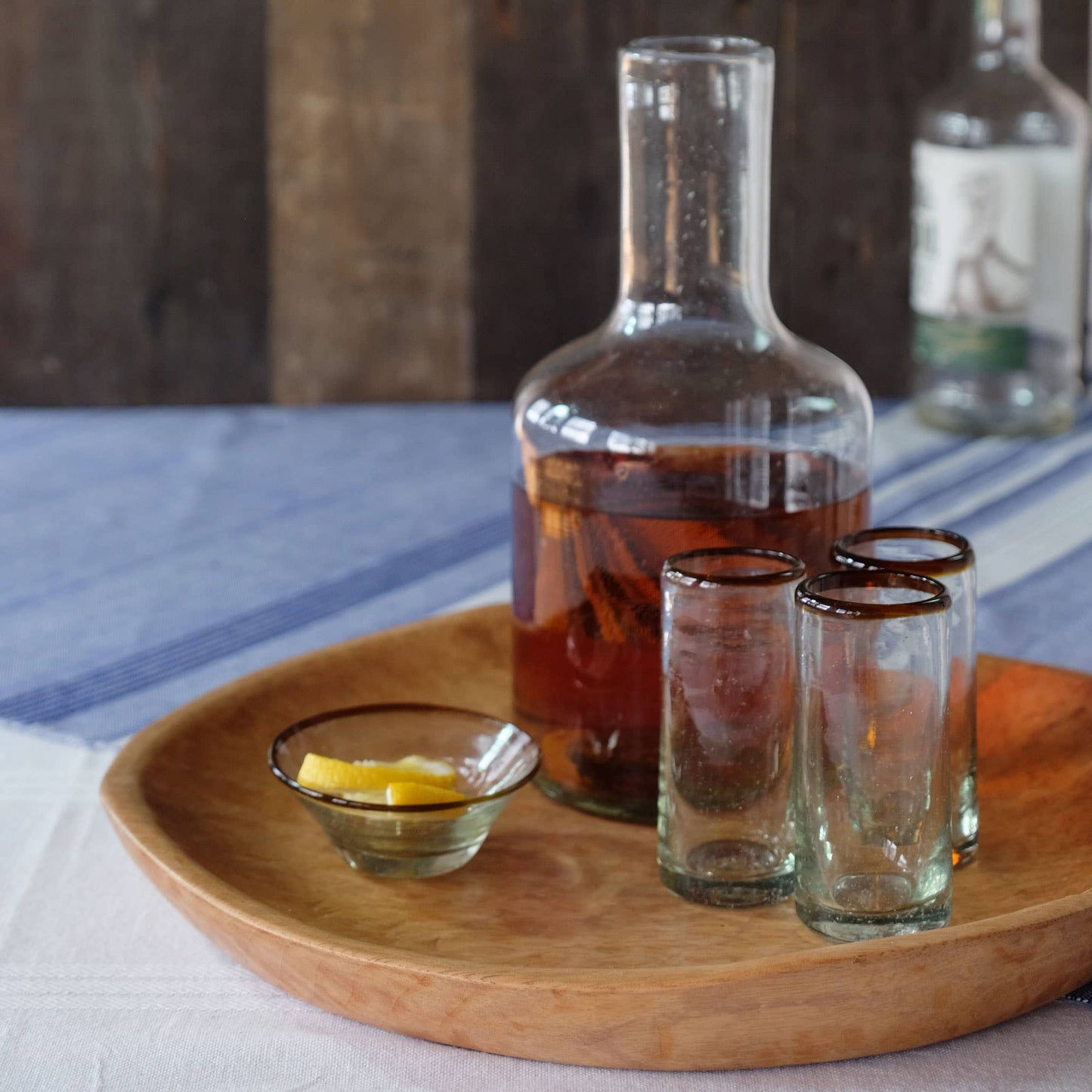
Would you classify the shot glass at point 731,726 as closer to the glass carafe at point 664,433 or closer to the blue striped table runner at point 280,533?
the glass carafe at point 664,433

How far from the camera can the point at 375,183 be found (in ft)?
4.53

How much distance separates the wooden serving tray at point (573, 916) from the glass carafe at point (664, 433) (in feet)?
0.14

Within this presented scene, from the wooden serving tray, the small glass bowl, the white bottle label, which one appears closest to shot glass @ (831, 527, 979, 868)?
the wooden serving tray

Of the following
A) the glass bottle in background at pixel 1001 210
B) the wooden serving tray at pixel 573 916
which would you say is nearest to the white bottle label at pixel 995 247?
the glass bottle in background at pixel 1001 210

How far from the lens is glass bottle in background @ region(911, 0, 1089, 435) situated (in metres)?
1.12

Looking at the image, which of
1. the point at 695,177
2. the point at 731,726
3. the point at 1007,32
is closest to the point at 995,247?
the point at 1007,32

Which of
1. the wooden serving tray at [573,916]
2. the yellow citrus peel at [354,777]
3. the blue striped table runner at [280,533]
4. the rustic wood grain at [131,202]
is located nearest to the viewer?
the wooden serving tray at [573,916]

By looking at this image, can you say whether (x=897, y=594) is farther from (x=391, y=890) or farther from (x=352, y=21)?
(x=352, y=21)

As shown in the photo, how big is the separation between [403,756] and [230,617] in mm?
280

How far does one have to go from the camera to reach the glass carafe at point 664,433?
0.55 meters

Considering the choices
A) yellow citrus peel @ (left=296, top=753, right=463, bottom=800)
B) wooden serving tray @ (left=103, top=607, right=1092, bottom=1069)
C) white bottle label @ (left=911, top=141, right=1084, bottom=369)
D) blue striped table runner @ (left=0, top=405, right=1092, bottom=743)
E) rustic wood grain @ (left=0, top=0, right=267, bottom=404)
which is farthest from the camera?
rustic wood grain @ (left=0, top=0, right=267, bottom=404)

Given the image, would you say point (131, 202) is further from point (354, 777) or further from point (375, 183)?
point (354, 777)

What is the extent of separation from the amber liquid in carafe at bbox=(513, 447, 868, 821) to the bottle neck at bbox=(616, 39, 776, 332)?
5 cm

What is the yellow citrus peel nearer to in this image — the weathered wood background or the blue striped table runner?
the blue striped table runner
